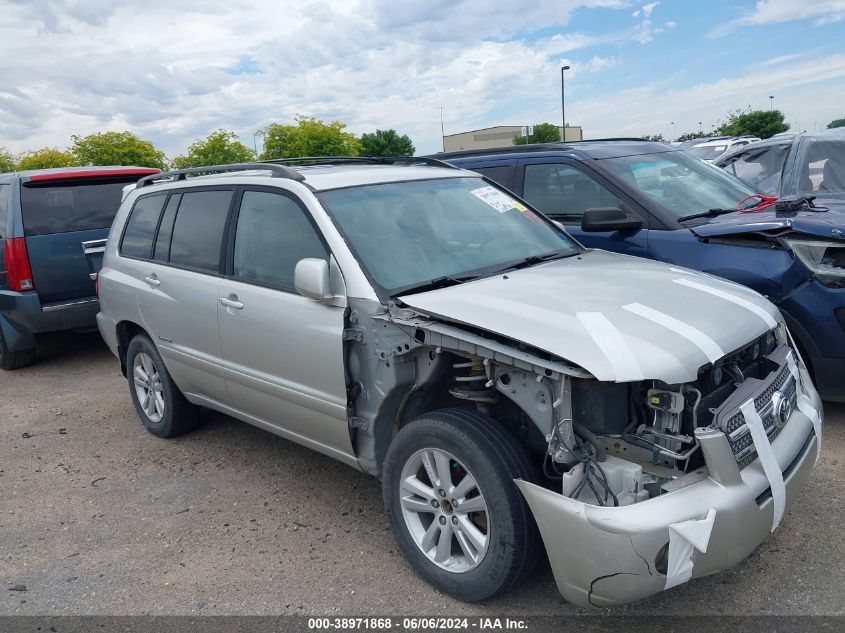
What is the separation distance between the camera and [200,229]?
4.46m

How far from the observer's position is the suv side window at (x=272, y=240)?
371 cm

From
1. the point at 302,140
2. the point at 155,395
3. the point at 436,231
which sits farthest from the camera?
the point at 302,140

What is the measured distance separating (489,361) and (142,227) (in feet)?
10.6

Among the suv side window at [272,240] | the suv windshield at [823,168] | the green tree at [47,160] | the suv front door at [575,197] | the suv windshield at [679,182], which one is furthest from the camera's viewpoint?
the green tree at [47,160]

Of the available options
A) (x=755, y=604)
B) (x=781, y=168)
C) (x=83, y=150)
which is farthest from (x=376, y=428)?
(x=83, y=150)

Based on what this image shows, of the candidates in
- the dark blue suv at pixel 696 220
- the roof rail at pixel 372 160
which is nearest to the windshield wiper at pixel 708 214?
the dark blue suv at pixel 696 220

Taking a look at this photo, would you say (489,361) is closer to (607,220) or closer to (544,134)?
(607,220)

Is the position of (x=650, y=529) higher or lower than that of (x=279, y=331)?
lower

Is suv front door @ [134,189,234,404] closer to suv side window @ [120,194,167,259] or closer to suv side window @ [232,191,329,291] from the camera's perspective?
suv side window @ [120,194,167,259]

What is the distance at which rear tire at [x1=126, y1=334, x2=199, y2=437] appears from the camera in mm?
4996

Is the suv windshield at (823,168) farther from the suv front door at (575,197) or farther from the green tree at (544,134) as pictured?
the green tree at (544,134)

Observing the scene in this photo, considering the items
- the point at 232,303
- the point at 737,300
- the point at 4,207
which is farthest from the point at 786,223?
the point at 4,207

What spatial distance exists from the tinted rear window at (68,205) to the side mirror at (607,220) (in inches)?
196


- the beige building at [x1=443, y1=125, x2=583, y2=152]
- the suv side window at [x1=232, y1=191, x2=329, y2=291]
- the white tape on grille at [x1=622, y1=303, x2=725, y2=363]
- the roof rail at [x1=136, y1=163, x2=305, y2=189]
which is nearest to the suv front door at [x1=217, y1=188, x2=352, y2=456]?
the suv side window at [x1=232, y1=191, x2=329, y2=291]
